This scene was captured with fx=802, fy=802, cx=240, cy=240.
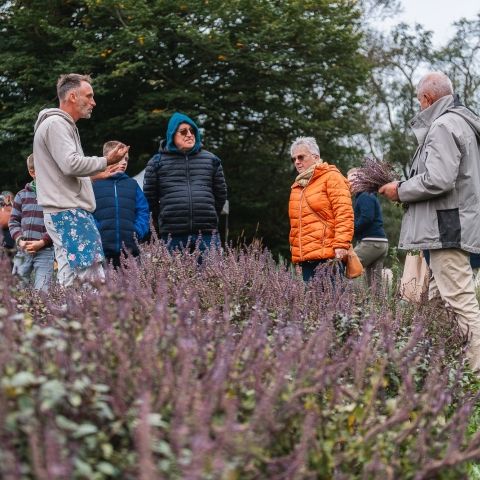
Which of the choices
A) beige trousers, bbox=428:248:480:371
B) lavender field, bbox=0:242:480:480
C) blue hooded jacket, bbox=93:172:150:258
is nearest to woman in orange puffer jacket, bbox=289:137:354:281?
beige trousers, bbox=428:248:480:371

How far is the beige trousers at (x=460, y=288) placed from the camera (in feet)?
17.5

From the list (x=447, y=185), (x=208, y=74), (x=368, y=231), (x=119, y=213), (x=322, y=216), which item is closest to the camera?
(x=447, y=185)

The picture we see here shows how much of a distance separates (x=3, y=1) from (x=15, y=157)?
4.72m

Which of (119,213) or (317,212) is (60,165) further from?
(317,212)

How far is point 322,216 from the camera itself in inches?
263

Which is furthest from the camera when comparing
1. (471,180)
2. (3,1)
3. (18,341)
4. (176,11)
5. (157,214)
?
(3,1)

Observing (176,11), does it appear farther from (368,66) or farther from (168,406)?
(168,406)

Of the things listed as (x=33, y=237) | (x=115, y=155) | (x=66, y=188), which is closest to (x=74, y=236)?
(x=66, y=188)

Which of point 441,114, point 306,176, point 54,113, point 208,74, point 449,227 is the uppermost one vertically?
point 208,74

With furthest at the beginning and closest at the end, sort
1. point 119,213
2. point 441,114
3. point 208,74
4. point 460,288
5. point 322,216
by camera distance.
Answer: point 208,74
point 119,213
point 322,216
point 441,114
point 460,288

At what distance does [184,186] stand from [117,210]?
0.63 metres

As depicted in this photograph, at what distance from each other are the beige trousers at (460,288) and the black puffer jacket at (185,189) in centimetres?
237

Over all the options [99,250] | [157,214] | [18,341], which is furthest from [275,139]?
[18,341]

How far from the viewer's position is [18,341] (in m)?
2.22
